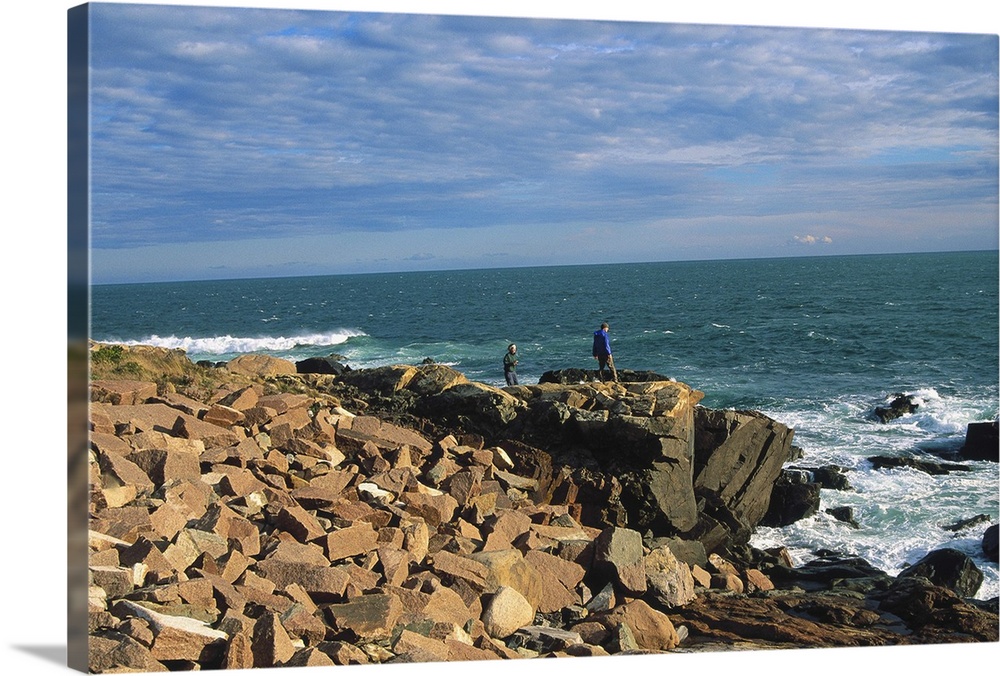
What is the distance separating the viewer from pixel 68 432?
21.3 feet

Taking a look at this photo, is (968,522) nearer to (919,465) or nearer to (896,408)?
(919,465)

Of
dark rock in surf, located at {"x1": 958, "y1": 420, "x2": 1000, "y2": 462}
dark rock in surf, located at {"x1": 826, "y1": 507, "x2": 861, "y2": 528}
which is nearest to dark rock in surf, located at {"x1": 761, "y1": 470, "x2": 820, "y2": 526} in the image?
dark rock in surf, located at {"x1": 826, "y1": 507, "x2": 861, "y2": 528}

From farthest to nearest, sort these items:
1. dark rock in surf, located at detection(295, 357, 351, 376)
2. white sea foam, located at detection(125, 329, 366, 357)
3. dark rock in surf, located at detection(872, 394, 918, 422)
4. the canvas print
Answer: dark rock in surf, located at detection(295, 357, 351, 376), white sea foam, located at detection(125, 329, 366, 357), dark rock in surf, located at detection(872, 394, 918, 422), the canvas print

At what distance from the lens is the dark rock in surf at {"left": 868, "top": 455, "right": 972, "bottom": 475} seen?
8609mm

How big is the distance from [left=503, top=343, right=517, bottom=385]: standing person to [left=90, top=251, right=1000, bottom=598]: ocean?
2.9 inches

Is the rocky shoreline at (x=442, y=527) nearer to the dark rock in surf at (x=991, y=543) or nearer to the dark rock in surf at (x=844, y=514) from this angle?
the dark rock in surf at (x=991, y=543)

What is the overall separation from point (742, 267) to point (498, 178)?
92.0 inches

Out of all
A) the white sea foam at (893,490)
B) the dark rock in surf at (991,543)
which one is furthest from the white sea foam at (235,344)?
the dark rock in surf at (991,543)

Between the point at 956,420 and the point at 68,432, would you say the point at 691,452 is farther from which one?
the point at 68,432

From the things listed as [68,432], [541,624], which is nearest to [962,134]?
[541,624]

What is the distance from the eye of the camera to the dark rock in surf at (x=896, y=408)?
852cm

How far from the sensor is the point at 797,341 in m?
8.75

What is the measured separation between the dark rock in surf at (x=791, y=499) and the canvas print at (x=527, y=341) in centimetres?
3

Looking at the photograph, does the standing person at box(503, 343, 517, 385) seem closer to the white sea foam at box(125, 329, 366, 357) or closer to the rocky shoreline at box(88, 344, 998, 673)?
the rocky shoreline at box(88, 344, 998, 673)
